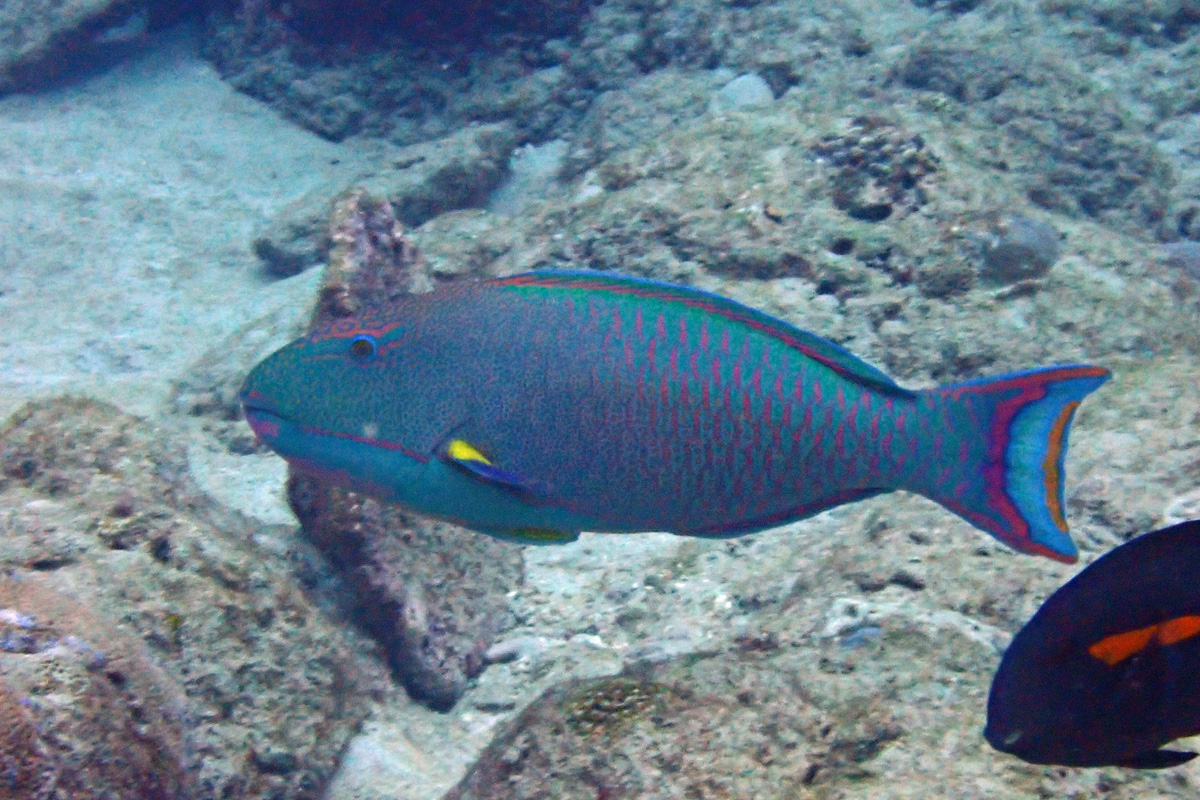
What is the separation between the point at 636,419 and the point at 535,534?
1.20 feet

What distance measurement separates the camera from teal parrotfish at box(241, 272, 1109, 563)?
→ 1.66 m

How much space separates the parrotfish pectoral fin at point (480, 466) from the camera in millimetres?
1683

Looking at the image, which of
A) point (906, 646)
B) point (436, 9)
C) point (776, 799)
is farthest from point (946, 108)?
point (436, 9)

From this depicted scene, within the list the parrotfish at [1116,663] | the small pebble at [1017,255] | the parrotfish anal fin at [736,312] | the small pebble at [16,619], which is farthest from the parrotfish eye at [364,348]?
the small pebble at [1017,255]

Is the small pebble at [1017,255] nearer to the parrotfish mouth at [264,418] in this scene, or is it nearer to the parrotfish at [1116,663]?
the parrotfish at [1116,663]

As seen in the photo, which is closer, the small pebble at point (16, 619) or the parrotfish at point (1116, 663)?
the parrotfish at point (1116, 663)

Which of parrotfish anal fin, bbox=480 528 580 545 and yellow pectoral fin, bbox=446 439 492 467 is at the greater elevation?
yellow pectoral fin, bbox=446 439 492 467

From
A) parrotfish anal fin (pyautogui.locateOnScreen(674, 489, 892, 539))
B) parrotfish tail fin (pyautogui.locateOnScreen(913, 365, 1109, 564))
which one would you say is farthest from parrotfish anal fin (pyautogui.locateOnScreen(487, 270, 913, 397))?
parrotfish anal fin (pyautogui.locateOnScreen(674, 489, 892, 539))

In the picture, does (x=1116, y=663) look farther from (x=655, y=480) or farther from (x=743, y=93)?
(x=743, y=93)

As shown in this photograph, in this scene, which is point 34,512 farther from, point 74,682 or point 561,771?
point 561,771

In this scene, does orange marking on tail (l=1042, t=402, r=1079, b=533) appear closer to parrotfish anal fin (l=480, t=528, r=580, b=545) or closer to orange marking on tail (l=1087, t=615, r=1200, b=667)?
orange marking on tail (l=1087, t=615, r=1200, b=667)

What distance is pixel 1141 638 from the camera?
4.38 ft

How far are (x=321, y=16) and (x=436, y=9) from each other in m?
1.47

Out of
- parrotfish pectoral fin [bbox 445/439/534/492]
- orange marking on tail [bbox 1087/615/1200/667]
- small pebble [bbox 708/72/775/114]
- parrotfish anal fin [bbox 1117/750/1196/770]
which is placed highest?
orange marking on tail [bbox 1087/615/1200/667]
